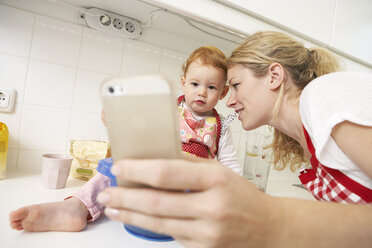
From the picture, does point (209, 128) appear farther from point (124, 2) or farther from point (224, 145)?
point (124, 2)

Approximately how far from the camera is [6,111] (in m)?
0.80

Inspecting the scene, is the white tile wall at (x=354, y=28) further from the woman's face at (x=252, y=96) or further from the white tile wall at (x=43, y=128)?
the white tile wall at (x=43, y=128)

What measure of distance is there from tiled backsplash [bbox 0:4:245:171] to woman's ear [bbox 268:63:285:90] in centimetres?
55

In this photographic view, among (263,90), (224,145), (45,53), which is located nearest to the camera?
(263,90)

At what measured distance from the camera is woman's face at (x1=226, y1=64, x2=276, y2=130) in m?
0.73

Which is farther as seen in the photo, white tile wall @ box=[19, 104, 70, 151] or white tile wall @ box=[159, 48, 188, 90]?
white tile wall @ box=[159, 48, 188, 90]

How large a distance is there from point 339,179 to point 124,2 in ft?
2.63

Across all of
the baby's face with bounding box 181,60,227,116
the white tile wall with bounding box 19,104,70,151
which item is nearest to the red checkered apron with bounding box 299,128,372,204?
the baby's face with bounding box 181,60,227,116

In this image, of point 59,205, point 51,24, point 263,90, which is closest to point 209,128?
point 263,90

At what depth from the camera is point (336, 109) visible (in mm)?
451

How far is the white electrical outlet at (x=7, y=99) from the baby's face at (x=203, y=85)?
0.61 metres

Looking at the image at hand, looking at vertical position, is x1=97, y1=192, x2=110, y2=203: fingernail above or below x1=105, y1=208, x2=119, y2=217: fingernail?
above

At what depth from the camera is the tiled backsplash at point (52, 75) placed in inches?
31.6

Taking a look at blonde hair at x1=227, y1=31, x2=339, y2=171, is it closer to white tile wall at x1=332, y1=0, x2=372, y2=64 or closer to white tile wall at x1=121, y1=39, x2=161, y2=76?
white tile wall at x1=332, y1=0, x2=372, y2=64
